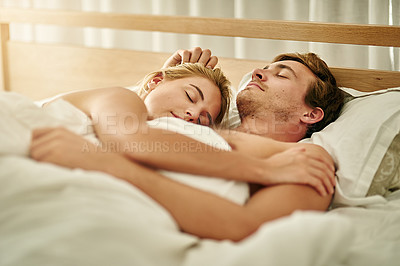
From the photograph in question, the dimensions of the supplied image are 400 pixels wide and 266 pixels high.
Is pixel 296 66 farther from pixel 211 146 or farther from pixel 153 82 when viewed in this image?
pixel 211 146

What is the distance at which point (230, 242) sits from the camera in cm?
90

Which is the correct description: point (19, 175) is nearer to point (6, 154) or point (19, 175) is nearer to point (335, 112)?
point (6, 154)

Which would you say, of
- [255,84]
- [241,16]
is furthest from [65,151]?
[241,16]

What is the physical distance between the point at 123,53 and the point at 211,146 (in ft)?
3.76

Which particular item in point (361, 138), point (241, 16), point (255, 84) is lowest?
point (361, 138)

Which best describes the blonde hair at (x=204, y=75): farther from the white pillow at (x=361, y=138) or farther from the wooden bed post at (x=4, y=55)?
the wooden bed post at (x=4, y=55)

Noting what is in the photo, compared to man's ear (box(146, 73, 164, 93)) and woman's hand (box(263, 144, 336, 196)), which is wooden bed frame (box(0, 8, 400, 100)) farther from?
woman's hand (box(263, 144, 336, 196))

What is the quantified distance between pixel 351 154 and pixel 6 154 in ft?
2.92

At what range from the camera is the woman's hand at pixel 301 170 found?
1.04 metres

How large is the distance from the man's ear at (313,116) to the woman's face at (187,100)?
1.03 feet

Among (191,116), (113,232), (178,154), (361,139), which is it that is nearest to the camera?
(113,232)

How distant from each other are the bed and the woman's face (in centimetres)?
35

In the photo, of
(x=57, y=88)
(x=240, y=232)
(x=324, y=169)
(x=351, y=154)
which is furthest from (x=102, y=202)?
(x=57, y=88)

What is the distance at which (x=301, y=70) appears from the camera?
159cm
